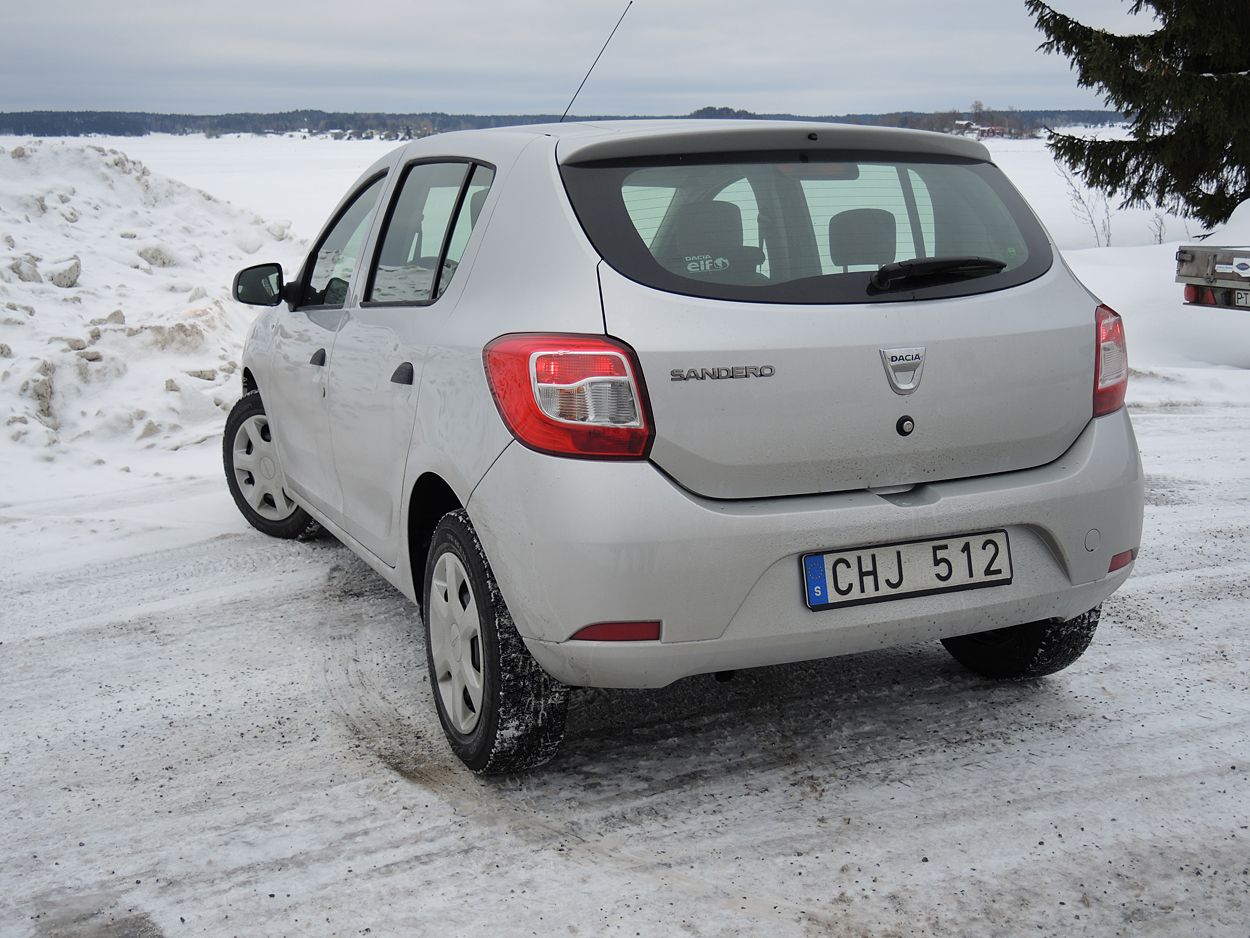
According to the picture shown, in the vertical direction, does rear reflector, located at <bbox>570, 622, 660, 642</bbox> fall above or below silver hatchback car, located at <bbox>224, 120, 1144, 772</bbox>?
below

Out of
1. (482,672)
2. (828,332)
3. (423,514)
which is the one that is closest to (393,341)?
(423,514)

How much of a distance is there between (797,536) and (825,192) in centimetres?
95

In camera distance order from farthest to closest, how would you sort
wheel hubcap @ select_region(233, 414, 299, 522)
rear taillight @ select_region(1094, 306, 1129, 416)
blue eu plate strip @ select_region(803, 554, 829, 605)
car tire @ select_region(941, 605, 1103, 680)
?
wheel hubcap @ select_region(233, 414, 299, 522), car tire @ select_region(941, 605, 1103, 680), rear taillight @ select_region(1094, 306, 1129, 416), blue eu plate strip @ select_region(803, 554, 829, 605)

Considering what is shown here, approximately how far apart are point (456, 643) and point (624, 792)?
62 centimetres

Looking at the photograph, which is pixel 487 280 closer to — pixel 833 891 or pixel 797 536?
pixel 797 536

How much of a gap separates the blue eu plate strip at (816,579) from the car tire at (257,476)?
3.29 m

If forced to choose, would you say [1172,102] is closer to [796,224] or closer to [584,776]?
[796,224]

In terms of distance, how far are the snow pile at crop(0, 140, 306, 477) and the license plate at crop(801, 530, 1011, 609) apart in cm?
608

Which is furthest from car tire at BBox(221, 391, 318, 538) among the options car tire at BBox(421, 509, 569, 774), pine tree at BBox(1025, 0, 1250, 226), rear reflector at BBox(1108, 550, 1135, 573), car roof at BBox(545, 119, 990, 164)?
pine tree at BBox(1025, 0, 1250, 226)

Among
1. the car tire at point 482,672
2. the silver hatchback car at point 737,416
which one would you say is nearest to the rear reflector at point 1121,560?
the silver hatchback car at point 737,416

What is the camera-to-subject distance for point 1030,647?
356 cm

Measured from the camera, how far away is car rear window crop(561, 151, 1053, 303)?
273cm

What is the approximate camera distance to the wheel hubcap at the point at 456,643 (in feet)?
10.0

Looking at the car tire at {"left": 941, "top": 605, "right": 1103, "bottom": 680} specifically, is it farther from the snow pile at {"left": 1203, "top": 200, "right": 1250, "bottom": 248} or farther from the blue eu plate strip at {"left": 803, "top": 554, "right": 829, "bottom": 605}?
the snow pile at {"left": 1203, "top": 200, "right": 1250, "bottom": 248}
